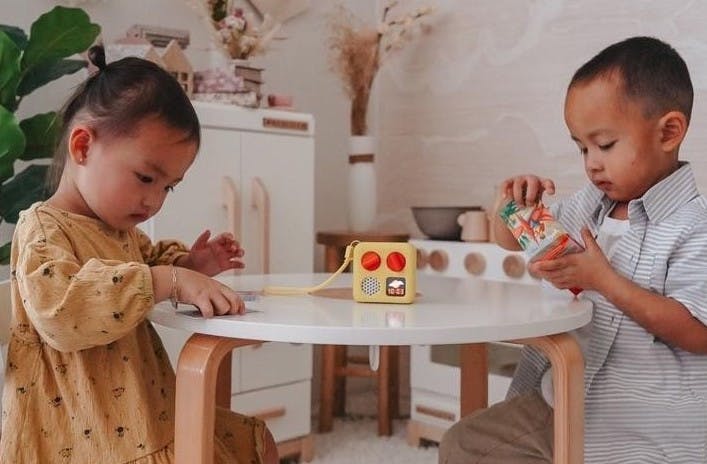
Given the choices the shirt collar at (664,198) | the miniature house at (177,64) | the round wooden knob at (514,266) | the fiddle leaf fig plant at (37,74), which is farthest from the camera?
the round wooden knob at (514,266)

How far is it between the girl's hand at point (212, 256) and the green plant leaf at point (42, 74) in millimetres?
728

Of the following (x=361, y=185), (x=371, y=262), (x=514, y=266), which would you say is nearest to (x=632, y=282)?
(x=371, y=262)

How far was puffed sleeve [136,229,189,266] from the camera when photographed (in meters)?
1.40

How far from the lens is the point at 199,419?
0.98 metres

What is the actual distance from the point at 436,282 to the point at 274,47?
146cm

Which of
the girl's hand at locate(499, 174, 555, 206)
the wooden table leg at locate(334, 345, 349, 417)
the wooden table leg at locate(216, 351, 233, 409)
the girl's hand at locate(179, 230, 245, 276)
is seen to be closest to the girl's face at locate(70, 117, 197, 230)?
the girl's hand at locate(179, 230, 245, 276)

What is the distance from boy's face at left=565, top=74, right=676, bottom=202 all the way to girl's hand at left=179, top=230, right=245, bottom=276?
1.95ft

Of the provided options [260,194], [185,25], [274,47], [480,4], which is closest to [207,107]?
A: [260,194]

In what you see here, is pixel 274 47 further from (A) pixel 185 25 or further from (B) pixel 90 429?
(B) pixel 90 429

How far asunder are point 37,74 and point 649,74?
1306mm

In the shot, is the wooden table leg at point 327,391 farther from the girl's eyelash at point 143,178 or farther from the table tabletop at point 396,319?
the girl's eyelash at point 143,178

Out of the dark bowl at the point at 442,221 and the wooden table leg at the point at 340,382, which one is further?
the wooden table leg at the point at 340,382

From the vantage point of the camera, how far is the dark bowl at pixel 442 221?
246 cm

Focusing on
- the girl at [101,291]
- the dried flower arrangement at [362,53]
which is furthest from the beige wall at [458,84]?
the girl at [101,291]
